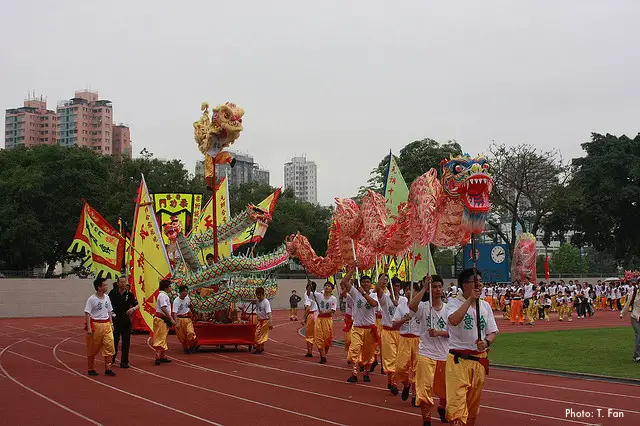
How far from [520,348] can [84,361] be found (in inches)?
411

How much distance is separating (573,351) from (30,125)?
4656 inches

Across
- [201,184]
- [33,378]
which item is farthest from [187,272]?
[201,184]

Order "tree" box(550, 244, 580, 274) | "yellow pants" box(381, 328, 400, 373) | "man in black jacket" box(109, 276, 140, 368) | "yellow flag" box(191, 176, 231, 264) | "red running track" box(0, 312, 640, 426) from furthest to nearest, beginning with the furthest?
1. "tree" box(550, 244, 580, 274)
2. "yellow flag" box(191, 176, 231, 264)
3. "man in black jacket" box(109, 276, 140, 368)
4. "yellow pants" box(381, 328, 400, 373)
5. "red running track" box(0, 312, 640, 426)

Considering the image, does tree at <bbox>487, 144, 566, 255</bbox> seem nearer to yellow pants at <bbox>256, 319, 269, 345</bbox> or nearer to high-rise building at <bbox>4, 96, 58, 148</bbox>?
yellow pants at <bbox>256, 319, 269, 345</bbox>

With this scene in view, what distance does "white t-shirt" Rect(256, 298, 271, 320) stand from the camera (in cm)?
1803

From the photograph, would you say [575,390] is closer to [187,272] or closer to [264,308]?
[264,308]

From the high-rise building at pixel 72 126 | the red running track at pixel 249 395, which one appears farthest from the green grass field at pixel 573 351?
the high-rise building at pixel 72 126

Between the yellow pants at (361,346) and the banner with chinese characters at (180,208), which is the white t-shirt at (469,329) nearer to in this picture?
the yellow pants at (361,346)

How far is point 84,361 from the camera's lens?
16.4 metres

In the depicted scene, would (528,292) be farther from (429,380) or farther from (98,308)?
(429,380)

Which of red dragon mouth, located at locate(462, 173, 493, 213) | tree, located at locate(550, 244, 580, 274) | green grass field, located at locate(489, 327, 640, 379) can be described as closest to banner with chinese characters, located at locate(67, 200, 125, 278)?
green grass field, located at locate(489, 327, 640, 379)

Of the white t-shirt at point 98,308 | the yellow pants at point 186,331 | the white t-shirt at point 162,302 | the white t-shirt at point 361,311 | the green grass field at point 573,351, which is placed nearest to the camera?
the white t-shirt at point 361,311

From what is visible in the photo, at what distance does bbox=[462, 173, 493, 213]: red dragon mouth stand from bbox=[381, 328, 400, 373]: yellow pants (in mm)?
3310

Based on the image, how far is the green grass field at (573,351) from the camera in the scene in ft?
47.1
